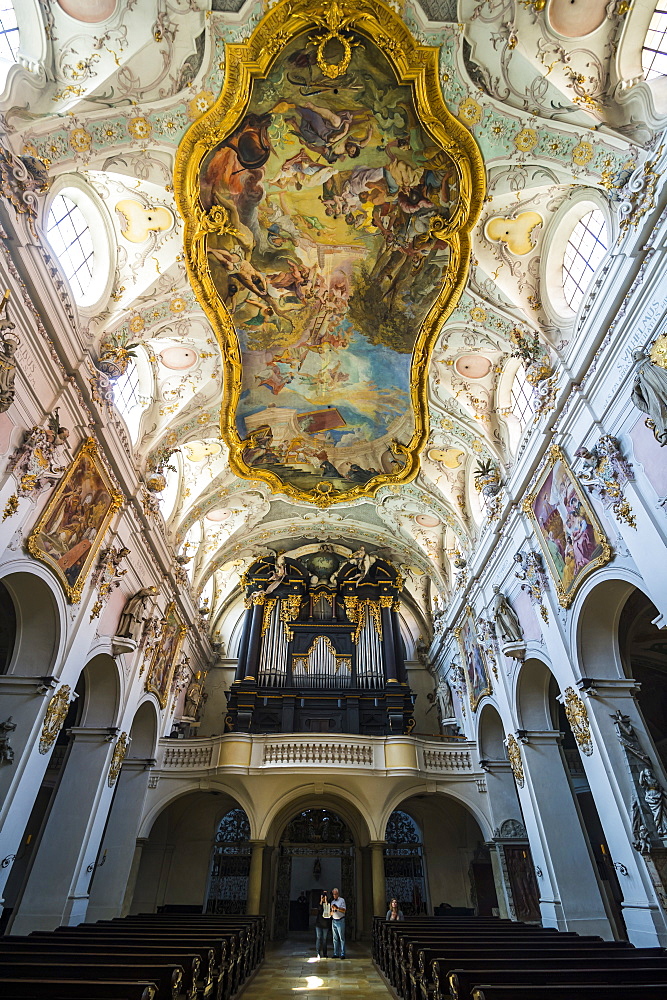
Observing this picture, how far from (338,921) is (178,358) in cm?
1411

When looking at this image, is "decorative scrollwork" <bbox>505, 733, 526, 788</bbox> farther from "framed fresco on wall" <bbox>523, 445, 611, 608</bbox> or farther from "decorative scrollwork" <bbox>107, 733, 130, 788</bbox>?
"decorative scrollwork" <bbox>107, 733, 130, 788</bbox>

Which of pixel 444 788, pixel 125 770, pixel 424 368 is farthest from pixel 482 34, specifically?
pixel 125 770

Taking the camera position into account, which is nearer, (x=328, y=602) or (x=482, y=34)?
(x=482, y=34)

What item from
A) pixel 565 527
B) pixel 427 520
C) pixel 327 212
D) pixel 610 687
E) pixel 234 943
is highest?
pixel 427 520

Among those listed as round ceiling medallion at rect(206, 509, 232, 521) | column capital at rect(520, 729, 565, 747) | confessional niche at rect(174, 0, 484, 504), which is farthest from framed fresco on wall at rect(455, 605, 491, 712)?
round ceiling medallion at rect(206, 509, 232, 521)

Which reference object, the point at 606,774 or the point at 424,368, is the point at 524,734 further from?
the point at 424,368

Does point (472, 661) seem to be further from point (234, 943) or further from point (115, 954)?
point (115, 954)

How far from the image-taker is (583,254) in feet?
36.8

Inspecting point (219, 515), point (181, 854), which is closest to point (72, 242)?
point (219, 515)

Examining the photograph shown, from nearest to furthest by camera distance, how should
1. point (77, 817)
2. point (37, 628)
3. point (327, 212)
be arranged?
point (37, 628) → point (327, 212) → point (77, 817)

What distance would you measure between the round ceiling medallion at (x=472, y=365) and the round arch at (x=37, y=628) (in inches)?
425

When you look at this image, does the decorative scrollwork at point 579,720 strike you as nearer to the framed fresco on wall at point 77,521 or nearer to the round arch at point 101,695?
the framed fresco on wall at point 77,521

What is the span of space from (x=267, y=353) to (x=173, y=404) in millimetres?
2856

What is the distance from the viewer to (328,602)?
2428 centimetres
